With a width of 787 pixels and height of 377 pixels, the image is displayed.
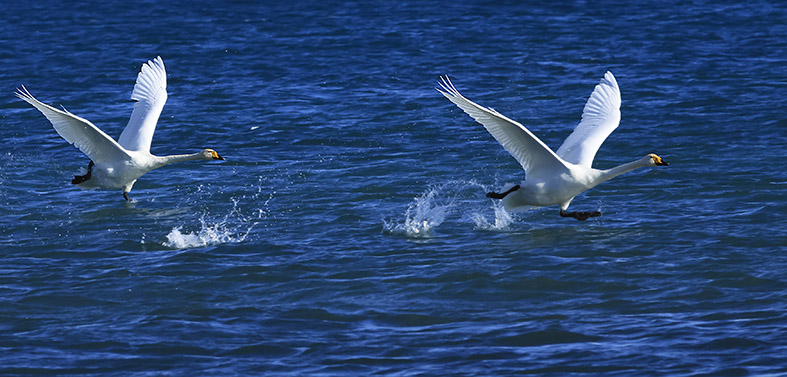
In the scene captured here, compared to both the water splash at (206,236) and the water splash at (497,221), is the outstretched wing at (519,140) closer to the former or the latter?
the water splash at (497,221)

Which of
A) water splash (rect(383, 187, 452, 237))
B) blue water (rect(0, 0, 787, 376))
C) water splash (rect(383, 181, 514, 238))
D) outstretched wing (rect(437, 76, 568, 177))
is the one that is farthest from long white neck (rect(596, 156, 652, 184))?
water splash (rect(383, 187, 452, 237))

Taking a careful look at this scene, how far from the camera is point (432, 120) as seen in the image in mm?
23969

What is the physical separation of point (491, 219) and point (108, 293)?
→ 539 cm

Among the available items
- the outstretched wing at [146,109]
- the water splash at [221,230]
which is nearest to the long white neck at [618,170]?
the water splash at [221,230]

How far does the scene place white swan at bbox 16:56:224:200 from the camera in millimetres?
16812

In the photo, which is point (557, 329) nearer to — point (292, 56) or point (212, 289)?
point (212, 289)

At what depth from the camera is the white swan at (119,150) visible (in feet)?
55.2

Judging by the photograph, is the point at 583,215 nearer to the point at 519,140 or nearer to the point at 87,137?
the point at 519,140

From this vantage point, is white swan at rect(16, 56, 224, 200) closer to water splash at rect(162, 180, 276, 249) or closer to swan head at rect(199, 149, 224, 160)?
swan head at rect(199, 149, 224, 160)

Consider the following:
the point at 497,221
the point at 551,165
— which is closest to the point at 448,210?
the point at 497,221

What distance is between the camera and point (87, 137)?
55.8 ft

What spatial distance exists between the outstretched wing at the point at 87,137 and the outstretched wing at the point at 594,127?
597 centimetres

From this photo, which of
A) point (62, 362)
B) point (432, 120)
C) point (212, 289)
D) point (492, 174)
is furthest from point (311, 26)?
point (62, 362)

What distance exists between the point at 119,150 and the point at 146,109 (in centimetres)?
156
